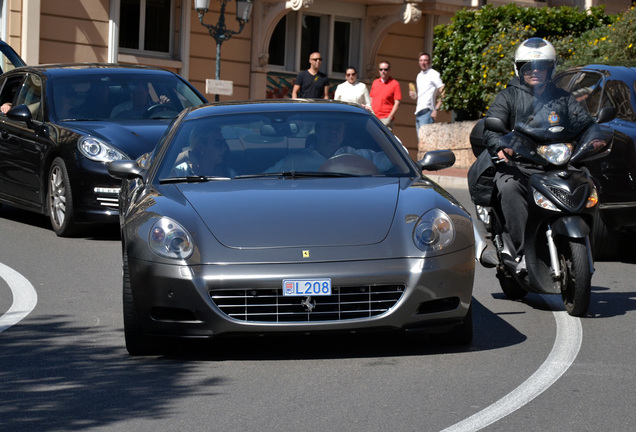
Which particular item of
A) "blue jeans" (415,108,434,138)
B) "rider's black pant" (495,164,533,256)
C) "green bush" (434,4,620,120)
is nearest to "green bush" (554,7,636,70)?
"green bush" (434,4,620,120)

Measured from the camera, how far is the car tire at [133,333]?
6.82 metres

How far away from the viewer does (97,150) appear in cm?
1197

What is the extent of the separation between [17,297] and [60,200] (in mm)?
3587

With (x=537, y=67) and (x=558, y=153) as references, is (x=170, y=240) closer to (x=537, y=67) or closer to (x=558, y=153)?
(x=558, y=153)

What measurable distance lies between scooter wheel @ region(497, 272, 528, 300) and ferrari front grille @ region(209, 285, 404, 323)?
2519 mm

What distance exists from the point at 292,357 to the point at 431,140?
18.8 m

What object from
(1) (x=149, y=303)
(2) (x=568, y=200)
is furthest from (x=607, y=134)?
(1) (x=149, y=303)

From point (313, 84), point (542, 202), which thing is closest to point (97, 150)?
point (542, 202)

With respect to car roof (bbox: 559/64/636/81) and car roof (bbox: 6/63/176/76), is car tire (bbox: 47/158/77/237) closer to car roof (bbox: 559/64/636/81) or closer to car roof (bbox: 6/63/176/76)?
→ car roof (bbox: 6/63/176/76)

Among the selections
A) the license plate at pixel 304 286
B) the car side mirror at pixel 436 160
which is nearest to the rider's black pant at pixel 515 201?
the car side mirror at pixel 436 160

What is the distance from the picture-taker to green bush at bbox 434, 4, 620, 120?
79.6 feet

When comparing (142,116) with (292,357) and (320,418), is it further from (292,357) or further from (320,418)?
(320,418)

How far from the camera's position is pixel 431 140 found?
2542cm

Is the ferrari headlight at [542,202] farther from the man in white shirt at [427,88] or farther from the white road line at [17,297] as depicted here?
the man in white shirt at [427,88]
